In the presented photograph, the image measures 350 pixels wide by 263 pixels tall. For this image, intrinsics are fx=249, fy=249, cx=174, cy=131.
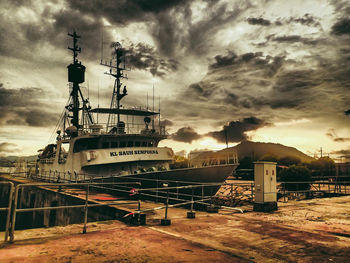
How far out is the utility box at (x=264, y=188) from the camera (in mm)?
9125

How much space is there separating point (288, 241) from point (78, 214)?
11.2 metres

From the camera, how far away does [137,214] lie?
274 inches

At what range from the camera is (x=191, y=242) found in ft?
17.3

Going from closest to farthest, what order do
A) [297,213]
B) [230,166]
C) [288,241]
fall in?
1. [288,241]
2. [297,213]
3. [230,166]

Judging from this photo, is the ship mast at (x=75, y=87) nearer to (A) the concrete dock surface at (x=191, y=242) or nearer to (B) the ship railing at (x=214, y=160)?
(B) the ship railing at (x=214, y=160)

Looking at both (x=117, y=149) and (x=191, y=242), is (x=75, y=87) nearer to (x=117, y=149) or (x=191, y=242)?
(x=117, y=149)

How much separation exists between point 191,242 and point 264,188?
4815 mm

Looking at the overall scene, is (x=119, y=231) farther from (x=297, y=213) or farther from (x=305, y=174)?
(x=305, y=174)

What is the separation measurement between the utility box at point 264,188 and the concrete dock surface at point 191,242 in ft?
4.97

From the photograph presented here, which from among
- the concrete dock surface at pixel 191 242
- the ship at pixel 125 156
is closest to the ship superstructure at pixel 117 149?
the ship at pixel 125 156

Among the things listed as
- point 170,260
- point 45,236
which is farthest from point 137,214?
point 170,260

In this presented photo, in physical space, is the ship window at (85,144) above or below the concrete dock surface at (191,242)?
above

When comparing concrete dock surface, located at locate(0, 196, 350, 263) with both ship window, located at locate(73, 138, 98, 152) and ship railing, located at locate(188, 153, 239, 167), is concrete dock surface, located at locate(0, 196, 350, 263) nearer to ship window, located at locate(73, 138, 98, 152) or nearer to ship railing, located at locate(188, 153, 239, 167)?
ship railing, located at locate(188, 153, 239, 167)

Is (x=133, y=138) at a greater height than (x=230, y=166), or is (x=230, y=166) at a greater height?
(x=133, y=138)
